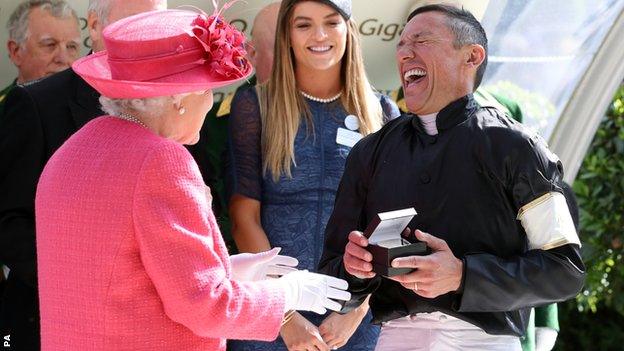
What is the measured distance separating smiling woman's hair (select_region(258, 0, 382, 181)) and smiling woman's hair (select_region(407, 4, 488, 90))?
0.91 metres

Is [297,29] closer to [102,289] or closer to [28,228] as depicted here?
[28,228]

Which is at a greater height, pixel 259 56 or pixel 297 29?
pixel 297 29

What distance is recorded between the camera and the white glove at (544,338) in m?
4.44

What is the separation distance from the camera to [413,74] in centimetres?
350

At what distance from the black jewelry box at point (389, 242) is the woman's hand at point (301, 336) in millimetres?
872

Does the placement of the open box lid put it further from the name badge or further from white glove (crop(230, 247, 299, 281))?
the name badge

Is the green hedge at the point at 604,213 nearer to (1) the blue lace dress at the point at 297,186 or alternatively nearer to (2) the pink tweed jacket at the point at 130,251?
(1) the blue lace dress at the point at 297,186

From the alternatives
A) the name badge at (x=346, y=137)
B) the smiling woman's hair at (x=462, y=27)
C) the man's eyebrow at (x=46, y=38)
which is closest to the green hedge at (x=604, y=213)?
the name badge at (x=346, y=137)

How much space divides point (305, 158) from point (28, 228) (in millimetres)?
1048

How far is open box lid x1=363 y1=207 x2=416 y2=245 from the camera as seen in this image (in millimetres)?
3014

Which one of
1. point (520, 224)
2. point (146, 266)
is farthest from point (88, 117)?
point (520, 224)

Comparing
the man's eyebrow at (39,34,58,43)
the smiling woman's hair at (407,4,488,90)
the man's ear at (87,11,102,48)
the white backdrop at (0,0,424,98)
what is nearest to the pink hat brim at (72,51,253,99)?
the smiling woman's hair at (407,4,488,90)

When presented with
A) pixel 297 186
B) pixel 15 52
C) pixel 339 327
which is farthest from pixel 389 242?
pixel 15 52

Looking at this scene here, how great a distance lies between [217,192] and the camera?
4469 millimetres
